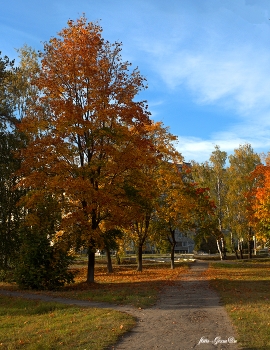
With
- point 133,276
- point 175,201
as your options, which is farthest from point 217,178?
point 133,276

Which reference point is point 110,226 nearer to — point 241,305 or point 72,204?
point 72,204

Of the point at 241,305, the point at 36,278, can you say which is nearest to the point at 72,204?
the point at 36,278

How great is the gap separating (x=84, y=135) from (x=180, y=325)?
1246 centimetres

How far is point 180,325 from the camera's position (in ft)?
30.5

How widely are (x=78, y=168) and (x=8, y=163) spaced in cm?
726

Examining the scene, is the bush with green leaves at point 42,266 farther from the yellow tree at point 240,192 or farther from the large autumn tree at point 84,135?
the yellow tree at point 240,192

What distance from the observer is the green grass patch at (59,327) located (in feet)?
25.1

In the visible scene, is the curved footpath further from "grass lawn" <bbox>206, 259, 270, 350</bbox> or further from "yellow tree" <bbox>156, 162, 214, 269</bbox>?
"yellow tree" <bbox>156, 162, 214, 269</bbox>

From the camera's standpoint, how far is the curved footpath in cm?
758

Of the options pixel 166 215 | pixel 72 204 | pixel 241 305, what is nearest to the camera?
pixel 241 305

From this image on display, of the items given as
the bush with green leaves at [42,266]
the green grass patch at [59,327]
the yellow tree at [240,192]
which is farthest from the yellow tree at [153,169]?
the yellow tree at [240,192]

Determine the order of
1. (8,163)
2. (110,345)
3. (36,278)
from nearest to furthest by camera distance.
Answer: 1. (110,345)
2. (36,278)
3. (8,163)

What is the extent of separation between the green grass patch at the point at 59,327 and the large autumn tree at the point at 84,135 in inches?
243

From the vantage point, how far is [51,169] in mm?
18469
